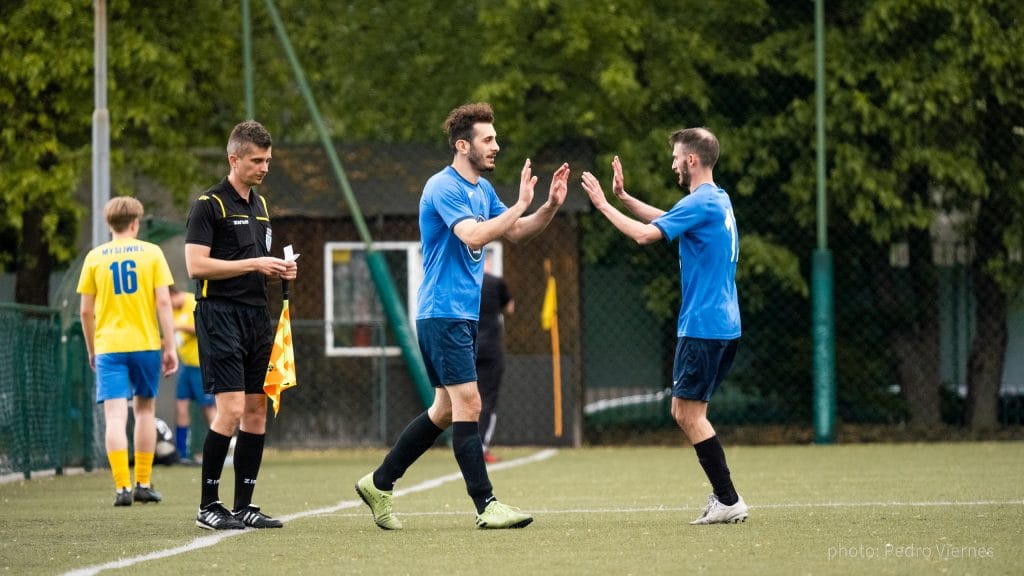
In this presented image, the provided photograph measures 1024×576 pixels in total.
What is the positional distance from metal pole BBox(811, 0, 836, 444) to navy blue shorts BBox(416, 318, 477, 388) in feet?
30.6

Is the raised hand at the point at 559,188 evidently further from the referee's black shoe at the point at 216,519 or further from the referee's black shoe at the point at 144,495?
the referee's black shoe at the point at 144,495

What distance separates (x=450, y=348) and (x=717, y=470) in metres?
1.42

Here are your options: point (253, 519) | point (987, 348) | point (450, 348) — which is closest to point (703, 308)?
point (450, 348)

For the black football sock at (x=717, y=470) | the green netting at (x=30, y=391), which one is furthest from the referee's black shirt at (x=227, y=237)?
the green netting at (x=30, y=391)

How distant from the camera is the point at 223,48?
1984cm

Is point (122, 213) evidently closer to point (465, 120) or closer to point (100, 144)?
point (465, 120)

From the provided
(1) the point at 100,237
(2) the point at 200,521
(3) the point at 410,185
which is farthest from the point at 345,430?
(2) the point at 200,521

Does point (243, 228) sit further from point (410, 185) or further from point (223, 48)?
point (223, 48)

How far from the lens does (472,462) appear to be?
7.66 m

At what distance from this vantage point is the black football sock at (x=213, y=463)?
26.0 feet

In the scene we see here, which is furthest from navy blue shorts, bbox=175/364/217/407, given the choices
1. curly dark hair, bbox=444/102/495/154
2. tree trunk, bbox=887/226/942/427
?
curly dark hair, bbox=444/102/495/154

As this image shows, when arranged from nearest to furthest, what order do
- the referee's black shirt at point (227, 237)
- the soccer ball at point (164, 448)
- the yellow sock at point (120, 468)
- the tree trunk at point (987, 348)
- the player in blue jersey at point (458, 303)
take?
the player in blue jersey at point (458, 303) → the referee's black shirt at point (227, 237) → the yellow sock at point (120, 468) → the soccer ball at point (164, 448) → the tree trunk at point (987, 348)

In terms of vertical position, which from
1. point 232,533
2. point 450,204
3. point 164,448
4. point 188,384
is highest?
point 450,204

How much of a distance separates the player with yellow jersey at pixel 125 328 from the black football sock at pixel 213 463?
1.99 metres
